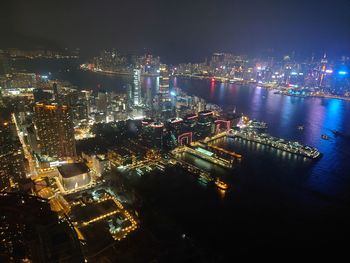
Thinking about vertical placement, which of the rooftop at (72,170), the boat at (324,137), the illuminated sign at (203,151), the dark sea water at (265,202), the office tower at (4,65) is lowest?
the dark sea water at (265,202)

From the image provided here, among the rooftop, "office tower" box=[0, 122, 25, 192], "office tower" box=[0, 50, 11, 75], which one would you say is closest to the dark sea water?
the rooftop

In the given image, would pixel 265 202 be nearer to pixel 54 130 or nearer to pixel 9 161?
pixel 9 161

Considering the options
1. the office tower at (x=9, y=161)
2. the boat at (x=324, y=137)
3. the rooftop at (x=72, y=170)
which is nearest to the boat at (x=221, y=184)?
the rooftop at (x=72, y=170)

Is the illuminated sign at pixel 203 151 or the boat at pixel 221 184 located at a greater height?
the illuminated sign at pixel 203 151

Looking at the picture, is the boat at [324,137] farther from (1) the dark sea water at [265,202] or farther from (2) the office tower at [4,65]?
(2) the office tower at [4,65]

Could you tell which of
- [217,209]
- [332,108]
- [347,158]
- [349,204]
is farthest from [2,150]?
[332,108]

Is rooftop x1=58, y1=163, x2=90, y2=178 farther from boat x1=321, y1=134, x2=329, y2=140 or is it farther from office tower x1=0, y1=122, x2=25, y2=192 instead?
boat x1=321, y1=134, x2=329, y2=140

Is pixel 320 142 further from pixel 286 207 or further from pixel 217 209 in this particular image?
pixel 217 209
